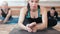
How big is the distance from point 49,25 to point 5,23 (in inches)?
47.2

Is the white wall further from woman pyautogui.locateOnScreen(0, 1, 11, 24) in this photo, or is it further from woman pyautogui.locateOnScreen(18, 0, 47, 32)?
woman pyautogui.locateOnScreen(18, 0, 47, 32)

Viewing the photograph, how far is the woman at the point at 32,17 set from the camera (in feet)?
7.56

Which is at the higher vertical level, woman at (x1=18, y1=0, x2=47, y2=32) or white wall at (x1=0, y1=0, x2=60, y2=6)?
white wall at (x1=0, y1=0, x2=60, y2=6)

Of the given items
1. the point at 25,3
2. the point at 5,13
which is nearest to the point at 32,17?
the point at 5,13

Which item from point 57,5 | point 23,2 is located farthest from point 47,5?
point 23,2

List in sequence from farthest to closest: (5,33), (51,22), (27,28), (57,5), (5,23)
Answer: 1. (57,5)
2. (5,23)
3. (51,22)
4. (5,33)
5. (27,28)

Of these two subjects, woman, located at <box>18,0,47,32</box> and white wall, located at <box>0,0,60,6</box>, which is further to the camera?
white wall, located at <box>0,0,60,6</box>

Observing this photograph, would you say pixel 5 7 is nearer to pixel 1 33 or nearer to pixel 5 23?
pixel 5 23

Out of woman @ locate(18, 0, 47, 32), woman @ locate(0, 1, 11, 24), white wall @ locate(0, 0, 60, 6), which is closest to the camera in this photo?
woman @ locate(18, 0, 47, 32)

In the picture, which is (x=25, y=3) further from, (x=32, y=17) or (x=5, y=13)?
(x=32, y=17)

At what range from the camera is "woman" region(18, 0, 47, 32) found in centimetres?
230

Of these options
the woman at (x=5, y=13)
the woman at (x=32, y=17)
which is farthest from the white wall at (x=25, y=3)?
the woman at (x=32, y=17)

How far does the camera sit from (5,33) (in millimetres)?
2744

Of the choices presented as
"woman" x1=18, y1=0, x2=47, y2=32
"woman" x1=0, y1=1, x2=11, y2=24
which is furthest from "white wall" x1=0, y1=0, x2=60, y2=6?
"woman" x1=18, y1=0, x2=47, y2=32
